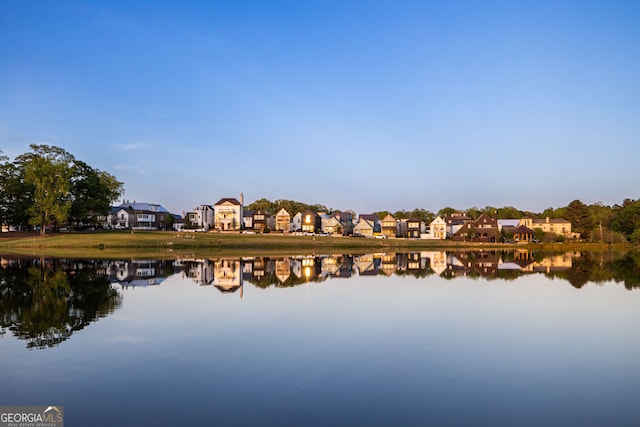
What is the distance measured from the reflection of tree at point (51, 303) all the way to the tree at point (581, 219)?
109m

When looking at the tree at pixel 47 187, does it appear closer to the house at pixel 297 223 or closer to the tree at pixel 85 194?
the tree at pixel 85 194

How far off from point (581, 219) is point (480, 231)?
85.5 feet

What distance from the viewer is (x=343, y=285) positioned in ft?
102

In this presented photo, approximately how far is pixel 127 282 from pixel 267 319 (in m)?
16.4

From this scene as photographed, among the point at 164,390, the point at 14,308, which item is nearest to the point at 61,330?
the point at 14,308

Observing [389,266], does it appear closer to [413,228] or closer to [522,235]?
[522,235]

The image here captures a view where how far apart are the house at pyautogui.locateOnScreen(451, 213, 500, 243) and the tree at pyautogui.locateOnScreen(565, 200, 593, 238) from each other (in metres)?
21.7

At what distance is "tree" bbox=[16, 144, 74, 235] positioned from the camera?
75.4m

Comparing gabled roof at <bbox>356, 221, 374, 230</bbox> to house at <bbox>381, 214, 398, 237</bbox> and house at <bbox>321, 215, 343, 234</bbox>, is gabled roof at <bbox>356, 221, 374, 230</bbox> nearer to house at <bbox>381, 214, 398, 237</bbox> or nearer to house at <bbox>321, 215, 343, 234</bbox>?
house at <bbox>381, 214, 398, 237</bbox>

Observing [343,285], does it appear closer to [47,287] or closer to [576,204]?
[47,287]

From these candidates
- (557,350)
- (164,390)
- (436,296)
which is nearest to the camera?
(164,390)

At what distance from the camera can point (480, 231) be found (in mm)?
107562

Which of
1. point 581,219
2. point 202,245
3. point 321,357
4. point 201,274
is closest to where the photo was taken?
point 321,357

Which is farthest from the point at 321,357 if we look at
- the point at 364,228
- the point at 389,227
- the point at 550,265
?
the point at 389,227
